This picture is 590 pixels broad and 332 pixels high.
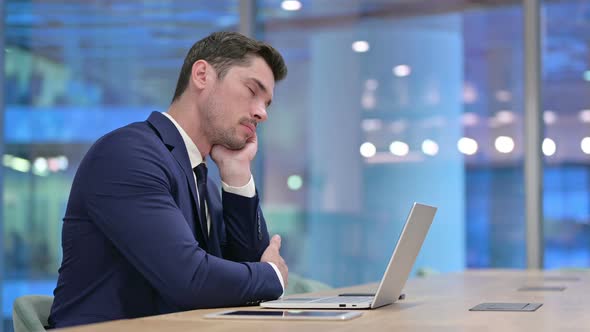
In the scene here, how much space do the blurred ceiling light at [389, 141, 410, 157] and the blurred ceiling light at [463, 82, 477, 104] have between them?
51 centimetres

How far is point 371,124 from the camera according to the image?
244 inches

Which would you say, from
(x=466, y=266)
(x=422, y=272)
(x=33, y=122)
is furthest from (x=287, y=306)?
(x=33, y=122)

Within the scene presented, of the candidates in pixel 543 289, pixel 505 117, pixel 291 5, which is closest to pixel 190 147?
pixel 543 289

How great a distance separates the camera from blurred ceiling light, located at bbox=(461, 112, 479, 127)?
6035mm

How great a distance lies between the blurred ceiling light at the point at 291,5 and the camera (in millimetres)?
6422

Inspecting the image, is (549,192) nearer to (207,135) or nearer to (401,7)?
(401,7)

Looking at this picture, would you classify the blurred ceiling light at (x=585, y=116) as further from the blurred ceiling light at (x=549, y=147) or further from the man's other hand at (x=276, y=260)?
the man's other hand at (x=276, y=260)

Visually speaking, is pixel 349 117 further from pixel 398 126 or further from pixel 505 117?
pixel 505 117

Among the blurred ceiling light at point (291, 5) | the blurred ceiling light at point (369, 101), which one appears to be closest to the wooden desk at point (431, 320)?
the blurred ceiling light at point (369, 101)

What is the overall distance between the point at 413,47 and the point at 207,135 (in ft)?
12.6

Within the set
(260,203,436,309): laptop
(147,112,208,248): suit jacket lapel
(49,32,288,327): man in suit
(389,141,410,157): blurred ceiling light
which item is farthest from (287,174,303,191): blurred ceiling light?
(260,203,436,309): laptop

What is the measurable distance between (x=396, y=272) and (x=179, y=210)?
0.55 metres

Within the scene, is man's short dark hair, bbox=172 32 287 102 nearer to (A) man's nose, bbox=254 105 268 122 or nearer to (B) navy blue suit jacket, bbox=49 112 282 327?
(A) man's nose, bbox=254 105 268 122

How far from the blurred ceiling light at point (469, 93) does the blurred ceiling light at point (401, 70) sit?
405 mm
